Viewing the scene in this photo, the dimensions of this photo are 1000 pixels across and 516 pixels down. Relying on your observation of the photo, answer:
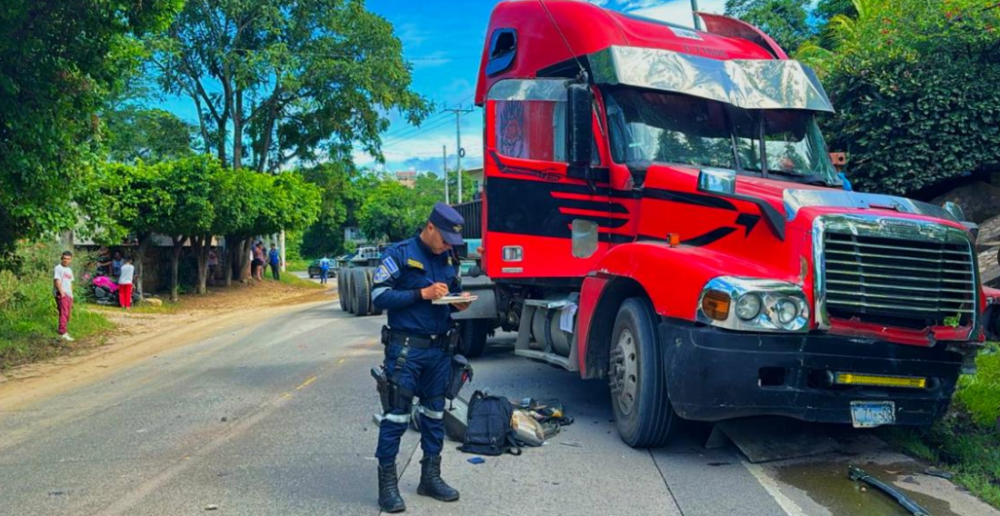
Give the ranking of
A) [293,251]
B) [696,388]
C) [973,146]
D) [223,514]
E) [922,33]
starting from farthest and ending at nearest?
[293,251] < [922,33] < [973,146] < [696,388] < [223,514]

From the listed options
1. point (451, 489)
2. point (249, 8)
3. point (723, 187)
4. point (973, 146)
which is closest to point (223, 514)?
point (451, 489)

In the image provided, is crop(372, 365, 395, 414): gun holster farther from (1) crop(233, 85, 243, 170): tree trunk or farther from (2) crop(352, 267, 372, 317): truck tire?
(1) crop(233, 85, 243, 170): tree trunk

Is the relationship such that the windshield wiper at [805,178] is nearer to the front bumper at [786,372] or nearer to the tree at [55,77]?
the front bumper at [786,372]

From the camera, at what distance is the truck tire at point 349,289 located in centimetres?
1869

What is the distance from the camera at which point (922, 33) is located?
12734 millimetres

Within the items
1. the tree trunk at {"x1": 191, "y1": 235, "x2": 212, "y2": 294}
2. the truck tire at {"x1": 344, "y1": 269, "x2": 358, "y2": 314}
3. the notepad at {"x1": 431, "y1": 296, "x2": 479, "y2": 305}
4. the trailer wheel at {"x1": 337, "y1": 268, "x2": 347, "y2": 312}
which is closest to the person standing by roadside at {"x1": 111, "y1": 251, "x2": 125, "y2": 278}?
the tree trunk at {"x1": 191, "y1": 235, "x2": 212, "y2": 294}

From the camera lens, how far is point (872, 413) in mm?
5047

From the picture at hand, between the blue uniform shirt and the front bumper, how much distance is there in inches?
63.4

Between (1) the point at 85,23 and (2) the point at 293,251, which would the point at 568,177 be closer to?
(1) the point at 85,23

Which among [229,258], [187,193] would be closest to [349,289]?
→ [187,193]

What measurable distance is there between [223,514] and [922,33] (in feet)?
42.3

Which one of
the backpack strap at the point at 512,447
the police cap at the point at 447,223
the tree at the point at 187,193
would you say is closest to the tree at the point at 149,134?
the tree at the point at 187,193

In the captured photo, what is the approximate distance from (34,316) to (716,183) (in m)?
13.8

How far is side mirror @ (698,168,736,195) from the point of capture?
18.4ft
